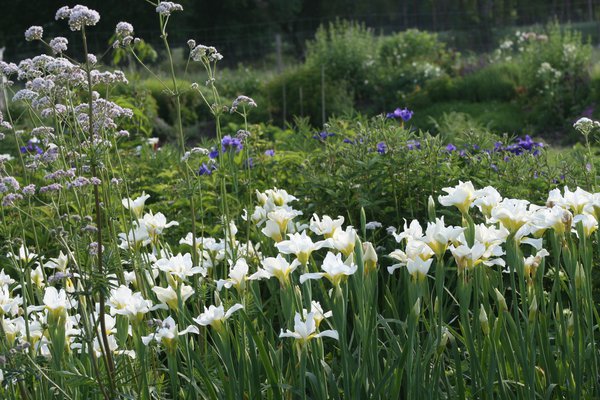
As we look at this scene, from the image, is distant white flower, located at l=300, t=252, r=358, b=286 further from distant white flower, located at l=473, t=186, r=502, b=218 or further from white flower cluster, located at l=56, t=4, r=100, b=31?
white flower cluster, located at l=56, t=4, r=100, b=31

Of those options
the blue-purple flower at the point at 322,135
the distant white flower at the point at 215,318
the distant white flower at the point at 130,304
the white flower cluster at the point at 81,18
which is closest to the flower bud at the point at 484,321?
the distant white flower at the point at 215,318

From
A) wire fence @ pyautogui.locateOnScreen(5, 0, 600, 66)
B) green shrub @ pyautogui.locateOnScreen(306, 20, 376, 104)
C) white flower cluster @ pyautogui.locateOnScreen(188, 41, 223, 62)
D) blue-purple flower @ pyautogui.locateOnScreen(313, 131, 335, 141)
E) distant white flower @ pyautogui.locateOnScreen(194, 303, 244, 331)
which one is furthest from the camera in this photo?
wire fence @ pyautogui.locateOnScreen(5, 0, 600, 66)

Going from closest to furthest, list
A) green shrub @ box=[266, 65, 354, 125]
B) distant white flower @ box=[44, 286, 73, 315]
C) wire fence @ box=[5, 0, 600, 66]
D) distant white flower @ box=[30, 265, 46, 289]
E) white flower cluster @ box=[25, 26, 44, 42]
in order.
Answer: distant white flower @ box=[44, 286, 73, 315] < white flower cluster @ box=[25, 26, 44, 42] < distant white flower @ box=[30, 265, 46, 289] < green shrub @ box=[266, 65, 354, 125] < wire fence @ box=[5, 0, 600, 66]

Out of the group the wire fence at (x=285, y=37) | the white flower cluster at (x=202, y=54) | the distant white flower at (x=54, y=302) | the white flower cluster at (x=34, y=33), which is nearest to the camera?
the distant white flower at (x=54, y=302)

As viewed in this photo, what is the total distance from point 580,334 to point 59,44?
5.02 ft

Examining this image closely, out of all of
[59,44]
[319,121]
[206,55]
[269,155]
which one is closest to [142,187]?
[269,155]

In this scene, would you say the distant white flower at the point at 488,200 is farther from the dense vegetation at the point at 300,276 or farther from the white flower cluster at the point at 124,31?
the white flower cluster at the point at 124,31

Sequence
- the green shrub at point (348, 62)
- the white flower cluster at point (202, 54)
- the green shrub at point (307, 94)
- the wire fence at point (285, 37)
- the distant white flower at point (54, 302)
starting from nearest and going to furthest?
1. the distant white flower at point (54, 302)
2. the white flower cluster at point (202, 54)
3. the green shrub at point (307, 94)
4. the green shrub at point (348, 62)
5. the wire fence at point (285, 37)

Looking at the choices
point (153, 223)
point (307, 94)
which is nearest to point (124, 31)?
point (153, 223)

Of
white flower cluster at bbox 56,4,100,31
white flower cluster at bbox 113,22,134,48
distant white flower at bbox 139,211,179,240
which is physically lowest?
distant white flower at bbox 139,211,179,240

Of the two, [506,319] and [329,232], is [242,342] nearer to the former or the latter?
[329,232]

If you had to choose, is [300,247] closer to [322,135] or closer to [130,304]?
[130,304]

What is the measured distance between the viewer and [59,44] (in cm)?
214

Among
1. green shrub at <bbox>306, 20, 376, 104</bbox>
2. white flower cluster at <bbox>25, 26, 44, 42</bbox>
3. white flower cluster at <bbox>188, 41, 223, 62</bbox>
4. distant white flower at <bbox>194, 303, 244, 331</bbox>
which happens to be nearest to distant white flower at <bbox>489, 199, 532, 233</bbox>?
distant white flower at <bbox>194, 303, 244, 331</bbox>
